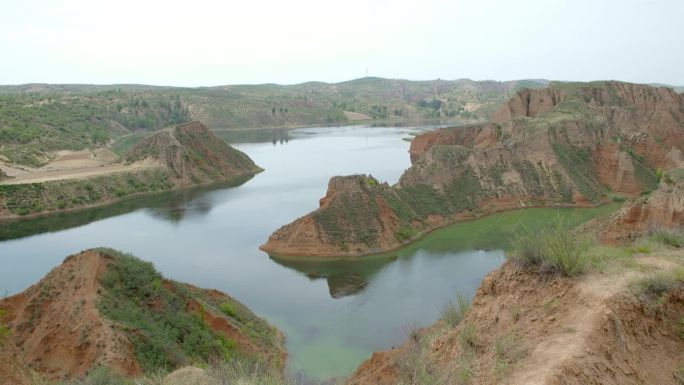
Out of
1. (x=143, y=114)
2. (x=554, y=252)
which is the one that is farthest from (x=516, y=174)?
(x=143, y=114)

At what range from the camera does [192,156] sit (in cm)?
6769

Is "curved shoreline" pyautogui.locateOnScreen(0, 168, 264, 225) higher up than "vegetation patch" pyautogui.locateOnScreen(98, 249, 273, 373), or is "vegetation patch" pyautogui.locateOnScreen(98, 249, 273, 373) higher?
"vegetation patch" pyautogui.locateOnScreen(98, 249, 273, 373)

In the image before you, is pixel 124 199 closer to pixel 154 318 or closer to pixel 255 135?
pixel 154 318

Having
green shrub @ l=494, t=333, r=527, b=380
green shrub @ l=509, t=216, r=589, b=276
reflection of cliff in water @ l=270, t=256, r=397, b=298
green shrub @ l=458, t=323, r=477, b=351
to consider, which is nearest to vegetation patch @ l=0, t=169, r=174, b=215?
reflection of cliff in water @ l=270, t=256, r=397, b=298

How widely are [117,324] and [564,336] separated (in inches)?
517

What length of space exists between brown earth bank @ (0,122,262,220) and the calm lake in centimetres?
334

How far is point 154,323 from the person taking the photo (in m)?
17.8

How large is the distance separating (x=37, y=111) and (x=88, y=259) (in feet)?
280

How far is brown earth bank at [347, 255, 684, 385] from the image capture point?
8656 millimetres

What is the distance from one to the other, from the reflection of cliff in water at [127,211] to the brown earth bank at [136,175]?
1.62 m

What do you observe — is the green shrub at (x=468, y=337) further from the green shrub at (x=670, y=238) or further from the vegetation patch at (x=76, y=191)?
the vegetation patch at (x=76, y=191)

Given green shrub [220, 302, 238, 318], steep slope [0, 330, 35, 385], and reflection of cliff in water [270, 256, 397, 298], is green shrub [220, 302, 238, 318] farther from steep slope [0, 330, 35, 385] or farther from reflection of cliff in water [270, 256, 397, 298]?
steep slope [0, 330, 35, 385]

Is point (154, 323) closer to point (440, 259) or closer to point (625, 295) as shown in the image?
point (625, 295)

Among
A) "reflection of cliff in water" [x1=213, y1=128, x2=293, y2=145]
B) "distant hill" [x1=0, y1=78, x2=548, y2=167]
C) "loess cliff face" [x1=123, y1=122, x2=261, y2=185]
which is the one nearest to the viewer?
"loess cliff face" [x1=123, y1=122, x2=261, y2=185]
